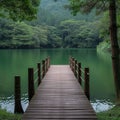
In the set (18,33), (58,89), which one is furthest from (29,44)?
(58,89)

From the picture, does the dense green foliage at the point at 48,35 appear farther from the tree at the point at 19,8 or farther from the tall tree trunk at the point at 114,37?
the tall tree trunk at the point at 114,37

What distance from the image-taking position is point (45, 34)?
103750mm

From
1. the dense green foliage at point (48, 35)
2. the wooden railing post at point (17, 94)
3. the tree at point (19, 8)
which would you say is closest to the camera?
the wooden railing post at point (17, 94)

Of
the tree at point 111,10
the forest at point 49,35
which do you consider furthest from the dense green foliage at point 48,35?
the tree at point 111,10

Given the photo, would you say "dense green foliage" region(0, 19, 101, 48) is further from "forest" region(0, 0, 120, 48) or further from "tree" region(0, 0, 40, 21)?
"tree" region(0, 0, 40, 21)

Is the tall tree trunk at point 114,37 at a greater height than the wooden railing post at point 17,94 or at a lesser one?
greater

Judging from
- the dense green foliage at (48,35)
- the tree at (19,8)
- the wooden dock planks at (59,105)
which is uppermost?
the dense green foliage at (48,35)

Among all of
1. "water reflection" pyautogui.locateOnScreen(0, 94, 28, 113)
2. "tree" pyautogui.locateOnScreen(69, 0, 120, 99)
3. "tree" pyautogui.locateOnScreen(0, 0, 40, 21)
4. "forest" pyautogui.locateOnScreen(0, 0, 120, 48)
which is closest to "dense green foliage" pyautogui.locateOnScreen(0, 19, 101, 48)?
"forest" pyautogui.locateOnScreen(0, 0, 120, 48)

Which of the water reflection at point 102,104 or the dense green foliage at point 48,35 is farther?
the dense green foliage at point 48,35

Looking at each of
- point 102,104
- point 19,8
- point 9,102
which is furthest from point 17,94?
point 102,104

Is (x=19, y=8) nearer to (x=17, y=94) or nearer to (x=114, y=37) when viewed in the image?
(x=17, y=94)

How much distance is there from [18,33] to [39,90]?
277 ft

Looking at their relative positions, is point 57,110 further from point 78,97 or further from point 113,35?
point 113,35

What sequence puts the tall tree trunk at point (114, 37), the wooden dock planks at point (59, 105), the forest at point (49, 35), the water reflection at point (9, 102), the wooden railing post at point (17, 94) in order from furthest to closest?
the forest at point (49, 35)
the water reflection at point (9, 102)
the tall tree trunk at point (114, 37)
the wooden railing post at point (17, 94)
the wooden dock planks at point (59, 105)
